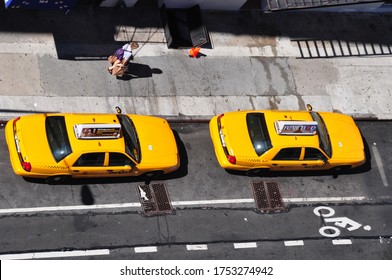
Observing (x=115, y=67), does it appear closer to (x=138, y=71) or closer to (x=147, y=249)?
(x=138, y=71)

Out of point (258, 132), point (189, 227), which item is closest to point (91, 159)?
point (189, 227)

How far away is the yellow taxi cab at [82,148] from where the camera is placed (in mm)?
25344

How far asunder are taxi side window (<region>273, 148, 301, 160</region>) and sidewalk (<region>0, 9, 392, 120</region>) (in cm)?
321

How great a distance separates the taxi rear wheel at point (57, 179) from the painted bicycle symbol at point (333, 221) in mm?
8168

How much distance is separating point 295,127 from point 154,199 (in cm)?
508

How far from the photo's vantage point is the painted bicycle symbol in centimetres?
2775

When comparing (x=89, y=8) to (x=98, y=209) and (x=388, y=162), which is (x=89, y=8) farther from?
(x=388, y=162)

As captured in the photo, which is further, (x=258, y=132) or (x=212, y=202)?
(x=258, y=132)

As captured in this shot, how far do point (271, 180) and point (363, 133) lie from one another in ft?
14.7

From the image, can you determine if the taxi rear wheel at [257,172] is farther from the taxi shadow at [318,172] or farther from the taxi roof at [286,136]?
the taxi roof at [286,136]

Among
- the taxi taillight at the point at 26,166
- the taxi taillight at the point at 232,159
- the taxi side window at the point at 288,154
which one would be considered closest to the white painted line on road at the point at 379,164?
the taxi side window at the point at 288,154

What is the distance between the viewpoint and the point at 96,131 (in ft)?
84.4

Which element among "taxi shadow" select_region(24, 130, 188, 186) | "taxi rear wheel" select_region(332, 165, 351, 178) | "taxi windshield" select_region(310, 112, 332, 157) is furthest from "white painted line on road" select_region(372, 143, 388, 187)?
"taxi shadow" select_region(24, 130, 188, 186)
